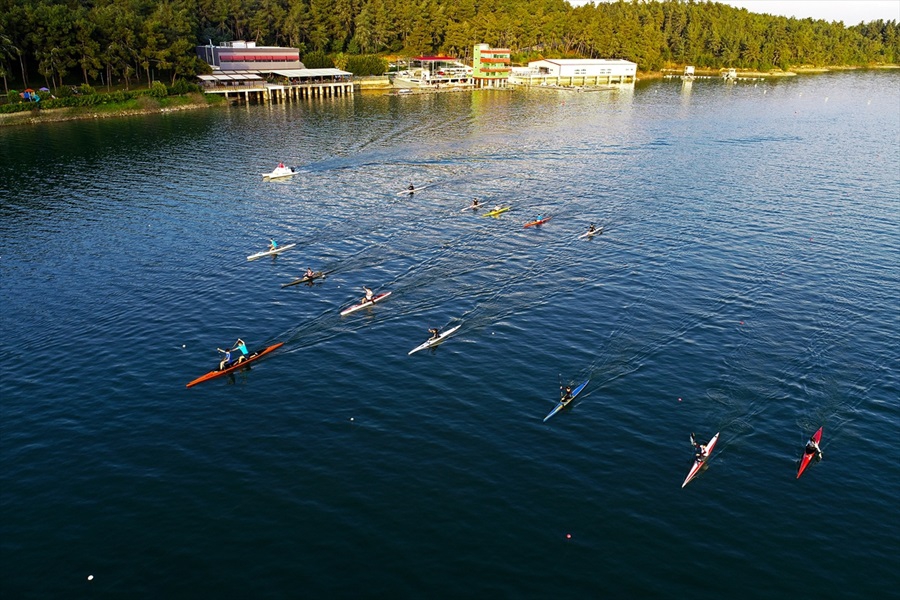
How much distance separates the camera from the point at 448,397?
1959 inches

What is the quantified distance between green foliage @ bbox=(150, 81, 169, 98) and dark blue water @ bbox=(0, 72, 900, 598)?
297 feet

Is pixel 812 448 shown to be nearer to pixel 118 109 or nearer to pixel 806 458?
pixel 806 458

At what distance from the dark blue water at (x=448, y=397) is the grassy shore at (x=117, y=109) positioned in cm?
7115

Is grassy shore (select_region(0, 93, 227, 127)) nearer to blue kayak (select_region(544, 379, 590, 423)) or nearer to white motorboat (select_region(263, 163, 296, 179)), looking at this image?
white motorboat (select_region(263, 163, 296, 179))

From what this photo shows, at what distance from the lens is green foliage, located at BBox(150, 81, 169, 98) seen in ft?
602

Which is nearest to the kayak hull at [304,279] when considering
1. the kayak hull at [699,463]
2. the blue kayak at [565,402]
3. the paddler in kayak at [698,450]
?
the blue kayak at [565,402]

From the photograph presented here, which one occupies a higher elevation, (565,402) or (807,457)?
(565,402)

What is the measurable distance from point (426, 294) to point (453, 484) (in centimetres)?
2897

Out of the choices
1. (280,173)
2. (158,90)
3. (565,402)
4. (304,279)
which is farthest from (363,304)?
(158,90)

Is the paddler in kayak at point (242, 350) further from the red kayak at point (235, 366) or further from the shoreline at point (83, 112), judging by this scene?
the shoreline at point (83, 112)

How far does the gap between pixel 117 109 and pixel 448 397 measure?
167603mm

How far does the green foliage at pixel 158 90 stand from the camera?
184m

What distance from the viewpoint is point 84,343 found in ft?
190

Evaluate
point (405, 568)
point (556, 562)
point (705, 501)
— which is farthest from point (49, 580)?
point (705, 501)
